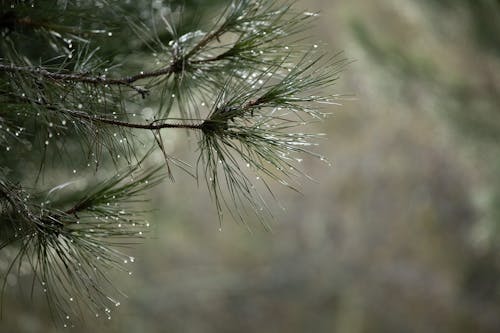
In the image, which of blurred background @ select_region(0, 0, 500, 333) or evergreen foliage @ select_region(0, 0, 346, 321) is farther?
blurred background @ select_region(0, 0, 500, 333)

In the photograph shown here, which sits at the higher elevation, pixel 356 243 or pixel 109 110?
pixel 356 243

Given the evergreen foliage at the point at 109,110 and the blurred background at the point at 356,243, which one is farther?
the blurred background at the point at 356,243

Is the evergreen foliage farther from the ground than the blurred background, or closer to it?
closer to it

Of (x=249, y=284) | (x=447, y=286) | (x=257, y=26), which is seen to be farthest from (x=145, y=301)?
(x=257, y=26)

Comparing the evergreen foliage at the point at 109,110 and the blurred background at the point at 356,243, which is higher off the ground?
the blurred background at the point at 356,243

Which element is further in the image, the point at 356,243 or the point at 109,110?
the point at 356,243

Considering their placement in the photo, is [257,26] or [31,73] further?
[257,26]

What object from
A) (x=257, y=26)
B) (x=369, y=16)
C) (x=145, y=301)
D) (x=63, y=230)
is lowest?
(x=63, y=230)

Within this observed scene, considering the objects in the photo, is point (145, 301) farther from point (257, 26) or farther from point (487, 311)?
point (257, 26)
